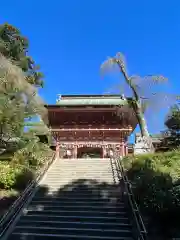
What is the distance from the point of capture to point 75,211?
9.28 meters

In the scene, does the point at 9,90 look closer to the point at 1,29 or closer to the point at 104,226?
the point at 1,29

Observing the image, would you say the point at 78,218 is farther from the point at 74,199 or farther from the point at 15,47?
the point at 15,47

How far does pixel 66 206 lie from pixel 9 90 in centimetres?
1021

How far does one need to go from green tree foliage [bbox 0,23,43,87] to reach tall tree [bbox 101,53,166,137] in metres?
8.14

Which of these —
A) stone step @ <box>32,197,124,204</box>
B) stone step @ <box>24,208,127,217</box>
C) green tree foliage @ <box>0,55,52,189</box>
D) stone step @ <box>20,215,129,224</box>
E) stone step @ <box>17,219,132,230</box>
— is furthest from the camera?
green tree foliage @ <box>0,55,52,189</box>

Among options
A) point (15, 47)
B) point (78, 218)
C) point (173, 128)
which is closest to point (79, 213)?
point (78, 218)

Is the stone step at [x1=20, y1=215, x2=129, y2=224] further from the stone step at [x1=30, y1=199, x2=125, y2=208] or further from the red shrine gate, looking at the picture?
the red shrine gate

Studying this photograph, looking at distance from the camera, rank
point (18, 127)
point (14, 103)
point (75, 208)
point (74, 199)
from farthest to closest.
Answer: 1. point (14, 103)
2. point (18, 127)
3. point (74, 199)
4. point (75, 208)

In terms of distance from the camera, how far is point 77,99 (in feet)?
92.8

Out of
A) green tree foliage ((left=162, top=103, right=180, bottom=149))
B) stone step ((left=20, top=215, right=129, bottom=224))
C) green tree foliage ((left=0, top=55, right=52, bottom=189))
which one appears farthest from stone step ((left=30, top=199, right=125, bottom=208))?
green tree foliage ((left=162, top=103, right=180, bottom=149))

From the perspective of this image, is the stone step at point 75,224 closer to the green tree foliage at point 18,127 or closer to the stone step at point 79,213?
the stone step at point 79,213

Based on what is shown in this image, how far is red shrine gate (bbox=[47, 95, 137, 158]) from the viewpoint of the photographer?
22.4 metres

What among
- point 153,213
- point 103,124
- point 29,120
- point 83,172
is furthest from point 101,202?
point 103,124

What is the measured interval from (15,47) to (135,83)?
12.4 meters
